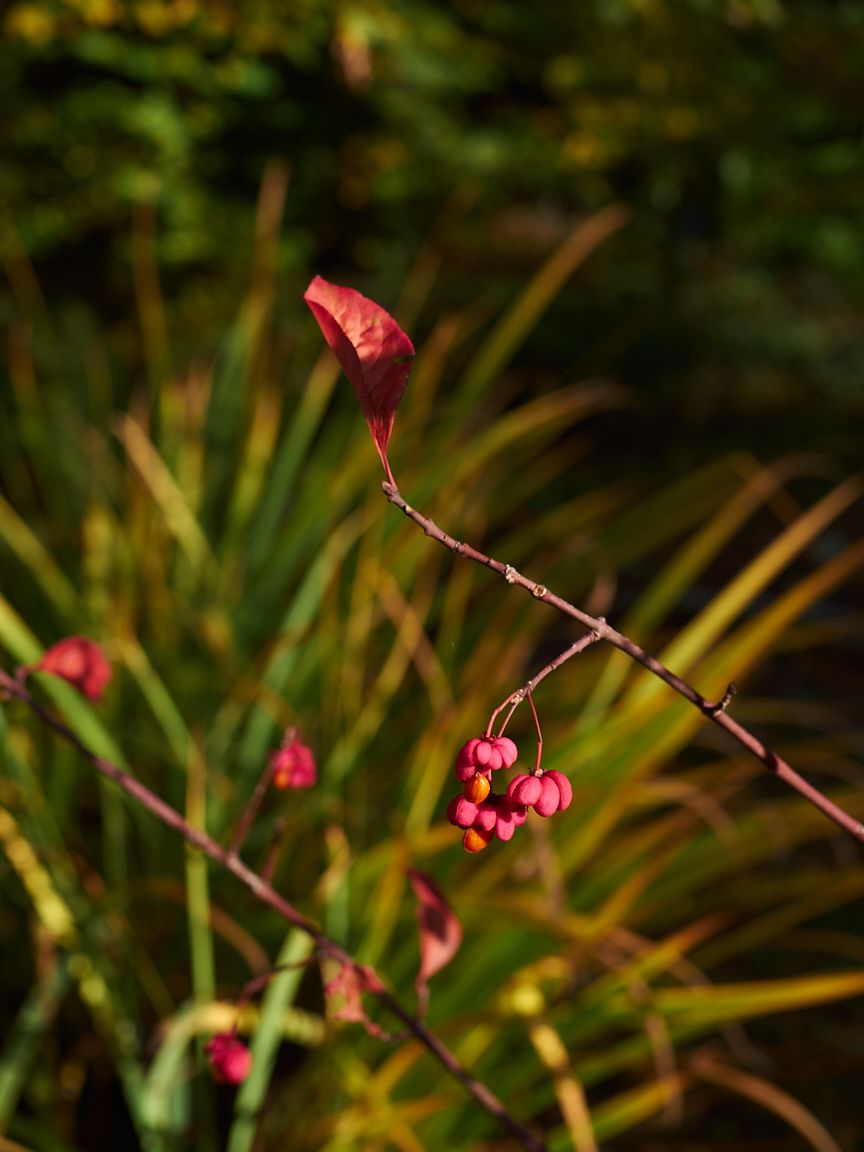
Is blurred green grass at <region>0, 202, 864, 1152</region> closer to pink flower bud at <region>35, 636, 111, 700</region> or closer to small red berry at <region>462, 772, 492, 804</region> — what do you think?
pink flower bud at <region>35, 636, 111, 700</region>

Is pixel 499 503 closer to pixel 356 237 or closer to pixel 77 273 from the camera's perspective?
pixel 77 273

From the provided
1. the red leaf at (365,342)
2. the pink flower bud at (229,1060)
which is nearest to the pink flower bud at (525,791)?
the red leaf at (365,342)

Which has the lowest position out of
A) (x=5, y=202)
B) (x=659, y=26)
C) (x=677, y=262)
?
(x=677, y=262)

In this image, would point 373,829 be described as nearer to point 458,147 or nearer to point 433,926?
point 433,926

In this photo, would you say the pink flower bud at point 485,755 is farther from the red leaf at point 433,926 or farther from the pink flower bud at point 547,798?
the red leaf at point 433,926

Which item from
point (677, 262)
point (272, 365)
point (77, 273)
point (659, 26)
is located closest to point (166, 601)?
point (272, 365)

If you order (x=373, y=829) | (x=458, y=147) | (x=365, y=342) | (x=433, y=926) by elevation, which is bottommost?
(x=373, y=829)

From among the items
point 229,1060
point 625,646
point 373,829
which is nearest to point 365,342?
point 625,646
